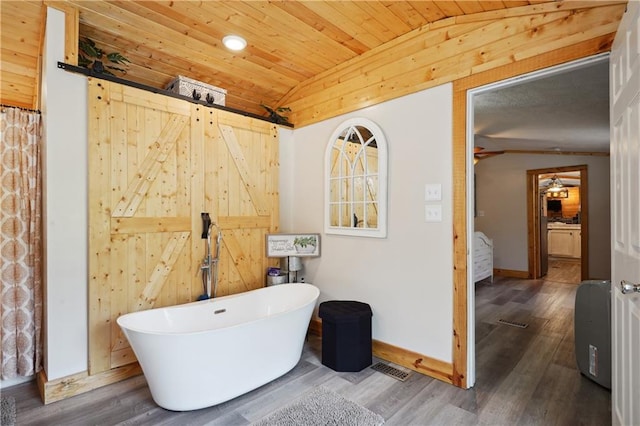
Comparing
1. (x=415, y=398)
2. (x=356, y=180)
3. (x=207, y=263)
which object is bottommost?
(x=415, y=398)

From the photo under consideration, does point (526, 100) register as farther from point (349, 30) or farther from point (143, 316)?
point (143, 316)

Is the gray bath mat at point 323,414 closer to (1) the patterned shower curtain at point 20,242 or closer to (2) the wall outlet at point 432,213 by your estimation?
(2) the wall outlet at point 432,213

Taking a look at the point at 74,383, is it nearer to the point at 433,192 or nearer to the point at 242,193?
the point at 242,193

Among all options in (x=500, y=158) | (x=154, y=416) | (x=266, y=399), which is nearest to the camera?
(x=154, y=416)

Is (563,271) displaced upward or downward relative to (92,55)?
downward

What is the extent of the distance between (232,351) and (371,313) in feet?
3.81

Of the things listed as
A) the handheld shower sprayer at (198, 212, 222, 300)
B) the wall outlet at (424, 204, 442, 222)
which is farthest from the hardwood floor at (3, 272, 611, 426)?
the wall outlet at (424, 204, 442, 222)

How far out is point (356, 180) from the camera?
10.2ft

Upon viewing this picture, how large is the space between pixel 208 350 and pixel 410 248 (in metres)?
1.69

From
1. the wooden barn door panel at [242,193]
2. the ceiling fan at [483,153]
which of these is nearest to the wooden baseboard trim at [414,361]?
the wooden barn door panel at [242,193]

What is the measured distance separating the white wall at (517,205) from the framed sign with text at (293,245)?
481 centimetres

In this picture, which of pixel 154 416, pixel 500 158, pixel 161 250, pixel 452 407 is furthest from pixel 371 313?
pixel 500 158

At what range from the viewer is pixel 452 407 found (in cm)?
212

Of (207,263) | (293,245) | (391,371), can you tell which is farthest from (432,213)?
(207,263)
